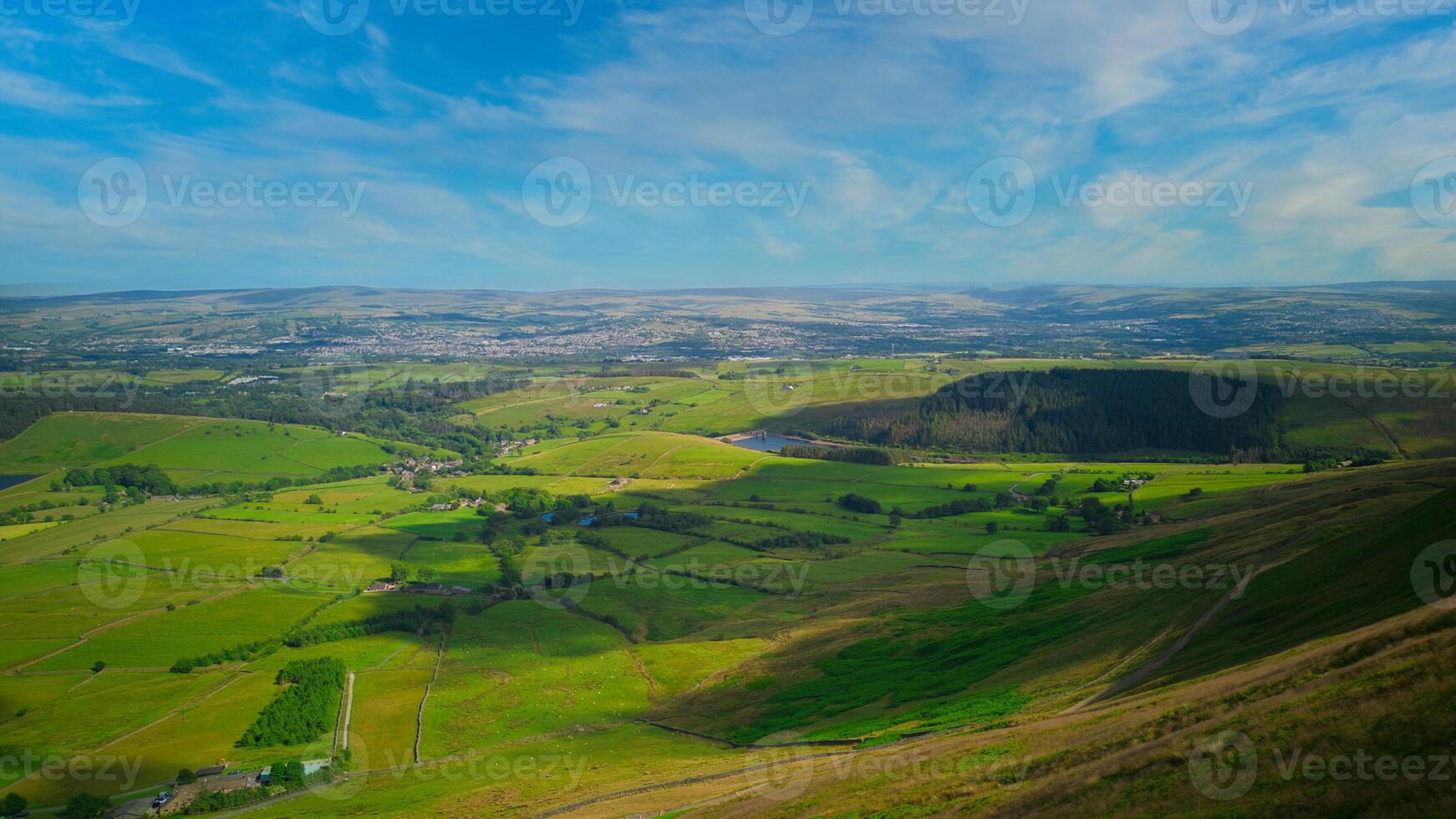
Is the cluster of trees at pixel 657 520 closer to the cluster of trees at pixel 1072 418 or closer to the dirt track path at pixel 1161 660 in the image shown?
the cluster of trees at pixel 1072 418

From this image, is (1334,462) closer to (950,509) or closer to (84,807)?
(950,509)

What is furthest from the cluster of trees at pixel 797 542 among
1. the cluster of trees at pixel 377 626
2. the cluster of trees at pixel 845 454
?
the cluster of trees at pixel 845 454

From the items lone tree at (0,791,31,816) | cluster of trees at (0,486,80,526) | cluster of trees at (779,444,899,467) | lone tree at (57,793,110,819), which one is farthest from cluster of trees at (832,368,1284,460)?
lone tree at (0,791,31,816)

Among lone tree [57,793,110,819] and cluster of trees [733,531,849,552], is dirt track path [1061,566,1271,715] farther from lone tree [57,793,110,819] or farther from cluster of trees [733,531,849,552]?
cluster of trees [733,531,849,552]

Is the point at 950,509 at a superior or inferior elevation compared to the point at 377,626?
superior

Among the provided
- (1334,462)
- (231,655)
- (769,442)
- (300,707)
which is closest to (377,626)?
(231,655)

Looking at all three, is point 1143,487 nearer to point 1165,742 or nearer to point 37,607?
point 1165,742
